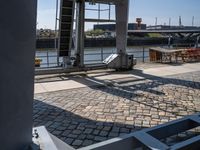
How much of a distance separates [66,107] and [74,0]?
4.85m

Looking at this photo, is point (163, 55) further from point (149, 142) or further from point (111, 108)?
point (149, 142)

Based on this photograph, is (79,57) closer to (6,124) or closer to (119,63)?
(119,63)

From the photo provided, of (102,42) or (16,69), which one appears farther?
(102,42)

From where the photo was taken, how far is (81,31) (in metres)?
10.0

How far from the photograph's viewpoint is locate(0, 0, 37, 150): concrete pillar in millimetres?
1085

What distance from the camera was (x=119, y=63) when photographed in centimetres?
1068

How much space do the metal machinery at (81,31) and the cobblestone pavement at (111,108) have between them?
2.21 meters

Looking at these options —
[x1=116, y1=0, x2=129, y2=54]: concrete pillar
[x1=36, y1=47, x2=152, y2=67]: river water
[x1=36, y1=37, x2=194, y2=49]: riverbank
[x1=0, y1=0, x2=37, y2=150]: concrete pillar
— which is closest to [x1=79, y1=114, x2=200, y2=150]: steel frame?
[x1=0, y1=0, x2=37, y2=150]: concrete pillar

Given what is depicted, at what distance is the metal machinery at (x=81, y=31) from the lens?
31.2ft

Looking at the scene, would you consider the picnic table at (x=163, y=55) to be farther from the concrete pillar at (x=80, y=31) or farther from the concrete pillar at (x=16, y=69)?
the concrete pillar at (x=16, y=69)

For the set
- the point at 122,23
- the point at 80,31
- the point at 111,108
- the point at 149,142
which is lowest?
the point at 111,108

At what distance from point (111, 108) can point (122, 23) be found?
19.3 ft

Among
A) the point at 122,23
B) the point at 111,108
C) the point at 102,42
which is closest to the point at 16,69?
the point at 111,108

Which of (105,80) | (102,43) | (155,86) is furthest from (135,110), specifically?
(102,43)
